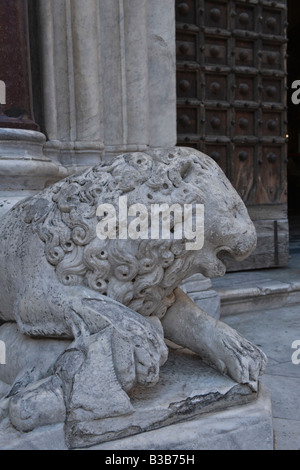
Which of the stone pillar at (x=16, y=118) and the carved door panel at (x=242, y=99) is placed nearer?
the stone pillar at (x=16, y=118)

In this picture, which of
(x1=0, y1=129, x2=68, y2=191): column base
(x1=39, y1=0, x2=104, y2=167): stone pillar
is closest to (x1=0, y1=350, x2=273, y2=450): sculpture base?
(x1=0, y1=129, x2=68, y2=191): column base

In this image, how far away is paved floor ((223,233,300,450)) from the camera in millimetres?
1796

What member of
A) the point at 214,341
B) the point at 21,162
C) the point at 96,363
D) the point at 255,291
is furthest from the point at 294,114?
the point at 96,363

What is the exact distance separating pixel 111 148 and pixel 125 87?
377 mm

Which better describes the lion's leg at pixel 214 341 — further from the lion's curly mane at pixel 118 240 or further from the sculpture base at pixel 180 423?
the lion's curly mane at pixel 118 240

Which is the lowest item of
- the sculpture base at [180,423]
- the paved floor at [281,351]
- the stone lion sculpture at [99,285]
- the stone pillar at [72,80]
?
the paved floor at [281,351]

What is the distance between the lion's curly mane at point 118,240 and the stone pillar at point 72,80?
1448 mm

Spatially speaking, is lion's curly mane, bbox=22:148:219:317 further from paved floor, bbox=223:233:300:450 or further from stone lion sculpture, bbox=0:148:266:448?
paved floor, bbox=223:233:300:450

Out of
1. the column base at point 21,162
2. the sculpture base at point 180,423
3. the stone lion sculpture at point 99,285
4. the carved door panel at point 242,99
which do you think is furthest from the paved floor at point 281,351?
the column base at point 21,162

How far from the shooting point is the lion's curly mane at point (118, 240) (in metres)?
1.48

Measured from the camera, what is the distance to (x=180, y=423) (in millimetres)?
1443

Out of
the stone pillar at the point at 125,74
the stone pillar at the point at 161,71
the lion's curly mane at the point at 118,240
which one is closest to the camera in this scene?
the lion's curly mane at the point at 118,240
